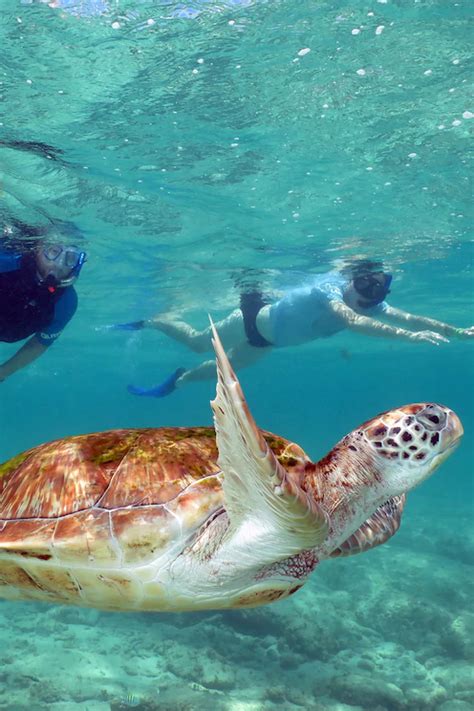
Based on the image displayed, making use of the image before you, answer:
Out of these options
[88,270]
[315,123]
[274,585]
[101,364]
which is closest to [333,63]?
[315,123]

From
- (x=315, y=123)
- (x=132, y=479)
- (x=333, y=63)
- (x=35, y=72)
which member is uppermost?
(x=315, y=123)

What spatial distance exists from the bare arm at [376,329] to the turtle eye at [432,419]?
567cm

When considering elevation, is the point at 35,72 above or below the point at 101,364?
below

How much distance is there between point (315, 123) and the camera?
789cm

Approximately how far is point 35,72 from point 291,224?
22.0ft

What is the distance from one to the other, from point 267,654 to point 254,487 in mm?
7665

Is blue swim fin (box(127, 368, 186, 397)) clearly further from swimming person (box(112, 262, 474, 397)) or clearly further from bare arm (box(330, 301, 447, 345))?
bare arm (box(330, 301, 447, 345))

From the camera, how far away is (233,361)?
13.9 meters

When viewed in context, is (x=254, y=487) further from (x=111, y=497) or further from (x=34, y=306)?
(x=34, y=306)

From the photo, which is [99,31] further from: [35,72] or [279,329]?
[279,329]

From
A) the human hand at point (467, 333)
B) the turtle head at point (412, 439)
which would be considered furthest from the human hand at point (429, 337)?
the turtle head at point (412, 439)

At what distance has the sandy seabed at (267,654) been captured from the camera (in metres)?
7.06

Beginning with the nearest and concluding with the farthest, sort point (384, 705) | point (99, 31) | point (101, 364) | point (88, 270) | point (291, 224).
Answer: point (99, 31) < point (384, 705) < point (291, 224) < point (88, 270) < point (101, 364)

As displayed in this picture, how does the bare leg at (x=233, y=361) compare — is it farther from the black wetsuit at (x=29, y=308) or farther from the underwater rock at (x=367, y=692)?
the underwater rock at (x=367, y=692)
